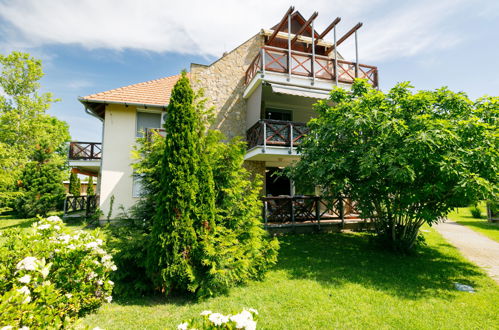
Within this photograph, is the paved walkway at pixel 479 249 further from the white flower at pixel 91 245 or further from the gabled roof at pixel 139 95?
the gabled roof at pixel 139 95

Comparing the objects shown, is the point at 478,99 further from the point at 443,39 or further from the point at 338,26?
the point at 338,26

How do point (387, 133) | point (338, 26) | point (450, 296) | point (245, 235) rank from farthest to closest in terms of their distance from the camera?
point (338, 26) < point (387, 133) < point (245, 235) < point (450, 296)

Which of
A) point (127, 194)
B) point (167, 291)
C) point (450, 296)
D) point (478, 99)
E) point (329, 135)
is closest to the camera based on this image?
point (167, 291)

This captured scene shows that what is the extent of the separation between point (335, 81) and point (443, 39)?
4733 mm

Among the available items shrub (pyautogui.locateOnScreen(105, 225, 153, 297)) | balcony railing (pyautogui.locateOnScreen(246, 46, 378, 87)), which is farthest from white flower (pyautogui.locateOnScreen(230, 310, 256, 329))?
balcony railing (pyautogui.locateOnScreen(246, 46, 378, 87))

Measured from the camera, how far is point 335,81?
1236 cm

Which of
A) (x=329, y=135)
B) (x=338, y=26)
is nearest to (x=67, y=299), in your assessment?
(x=329, y=135)

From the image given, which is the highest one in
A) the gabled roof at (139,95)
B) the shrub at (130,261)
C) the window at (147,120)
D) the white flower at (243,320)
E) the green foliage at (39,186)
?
the gabled roof at (139,95)

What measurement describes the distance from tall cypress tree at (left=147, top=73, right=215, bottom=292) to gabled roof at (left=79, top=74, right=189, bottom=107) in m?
9.00

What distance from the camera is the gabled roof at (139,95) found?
13.0m

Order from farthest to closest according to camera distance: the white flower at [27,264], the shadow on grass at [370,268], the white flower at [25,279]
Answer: the shadow on grass at [370,268]
the white flower at [27,264]
the white flower at [25,279]

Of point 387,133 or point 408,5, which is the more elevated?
point 408,5

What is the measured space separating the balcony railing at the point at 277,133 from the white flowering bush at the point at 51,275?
8013 mm

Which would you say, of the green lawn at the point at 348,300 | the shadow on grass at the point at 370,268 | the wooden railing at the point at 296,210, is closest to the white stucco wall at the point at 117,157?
the wooden railing at the point at 296,210
